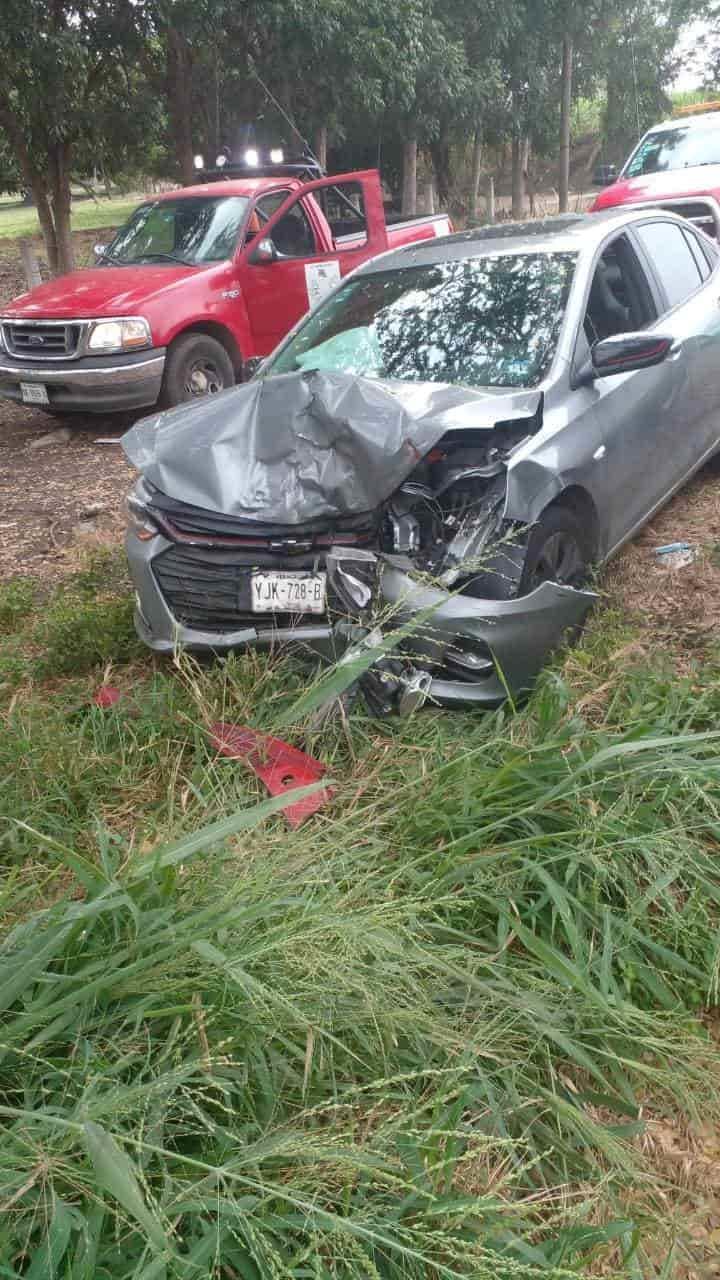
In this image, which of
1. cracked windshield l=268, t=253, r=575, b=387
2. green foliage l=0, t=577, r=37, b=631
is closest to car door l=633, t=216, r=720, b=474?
cracked windshield l=268, t=253, r=575, b=387

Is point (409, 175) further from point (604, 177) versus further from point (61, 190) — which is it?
point (61, 190)

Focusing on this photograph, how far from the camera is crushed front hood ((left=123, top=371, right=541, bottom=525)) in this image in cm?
352

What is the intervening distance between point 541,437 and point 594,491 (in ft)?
1.46

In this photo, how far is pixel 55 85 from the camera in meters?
11.8

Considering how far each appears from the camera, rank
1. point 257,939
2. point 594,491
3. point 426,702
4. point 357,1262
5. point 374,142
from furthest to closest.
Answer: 1. point 374,142
2. point 594,491
3. point 426,702
4. point 257,939
5. point 357,1262

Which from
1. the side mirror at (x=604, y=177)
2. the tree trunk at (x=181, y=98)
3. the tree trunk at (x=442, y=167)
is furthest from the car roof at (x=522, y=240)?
the tree trunk at (x=442, y=167)

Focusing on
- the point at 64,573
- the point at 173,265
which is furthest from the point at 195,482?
the point at 173,265

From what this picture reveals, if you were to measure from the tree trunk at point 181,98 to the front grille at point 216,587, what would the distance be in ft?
43.6

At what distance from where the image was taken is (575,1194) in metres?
1.86

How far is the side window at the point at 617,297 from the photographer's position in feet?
14.5

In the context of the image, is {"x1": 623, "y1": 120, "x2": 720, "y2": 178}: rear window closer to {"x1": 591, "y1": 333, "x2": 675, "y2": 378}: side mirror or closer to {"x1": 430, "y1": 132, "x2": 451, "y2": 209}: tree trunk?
{"x1": 591, "y1": 333, "x2": 675, "y2": 378}: side mirror

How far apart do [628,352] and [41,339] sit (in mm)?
5293

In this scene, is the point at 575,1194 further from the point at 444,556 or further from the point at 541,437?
the point at 541,437

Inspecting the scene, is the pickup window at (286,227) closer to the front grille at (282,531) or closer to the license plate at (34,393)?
the license plate at (34,393)
